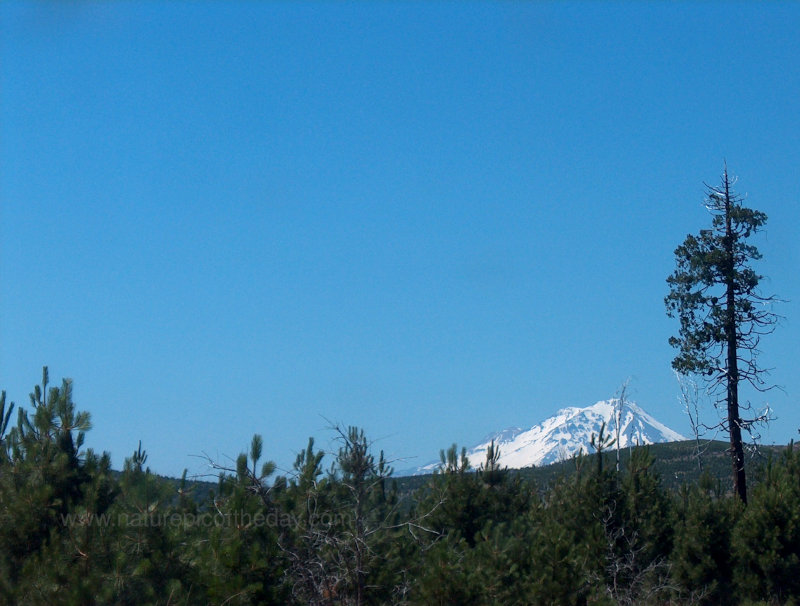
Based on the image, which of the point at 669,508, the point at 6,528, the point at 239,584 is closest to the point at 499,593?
the point at 239,584

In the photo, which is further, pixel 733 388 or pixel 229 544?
pixel 733 388

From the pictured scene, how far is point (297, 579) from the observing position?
9.87m

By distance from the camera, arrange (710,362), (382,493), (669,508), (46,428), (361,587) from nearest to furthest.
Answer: (361,587) → (46,428) → (382,493) → (669,508) → (710,362)

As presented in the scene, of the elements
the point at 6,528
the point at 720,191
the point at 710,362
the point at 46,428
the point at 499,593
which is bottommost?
the point at 499,593

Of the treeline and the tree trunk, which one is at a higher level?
the tree trunk

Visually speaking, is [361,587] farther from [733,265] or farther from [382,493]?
[733,265]

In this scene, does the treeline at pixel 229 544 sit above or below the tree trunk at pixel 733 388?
below

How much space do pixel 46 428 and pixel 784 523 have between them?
1554 cm

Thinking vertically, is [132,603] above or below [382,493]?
below

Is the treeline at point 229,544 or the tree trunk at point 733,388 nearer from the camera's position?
the treeline at point 229,544

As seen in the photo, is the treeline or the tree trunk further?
the tree trunk

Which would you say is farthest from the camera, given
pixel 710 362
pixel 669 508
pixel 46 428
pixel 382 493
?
pixel 710 362

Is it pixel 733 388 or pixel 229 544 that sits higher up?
pixel 733 388

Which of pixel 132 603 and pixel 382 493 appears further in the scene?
pixel 382 493
